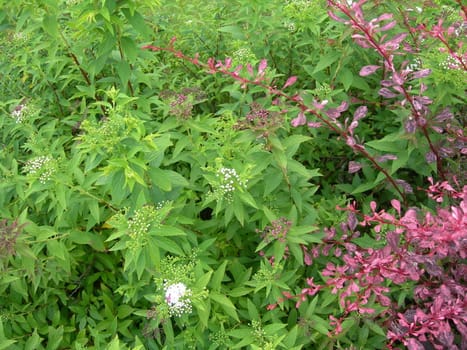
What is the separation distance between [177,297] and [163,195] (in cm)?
51

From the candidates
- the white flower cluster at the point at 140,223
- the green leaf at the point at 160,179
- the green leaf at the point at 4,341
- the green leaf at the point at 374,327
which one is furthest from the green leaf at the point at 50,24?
the green leaf at the point at 374,327

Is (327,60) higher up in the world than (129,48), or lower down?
lower down

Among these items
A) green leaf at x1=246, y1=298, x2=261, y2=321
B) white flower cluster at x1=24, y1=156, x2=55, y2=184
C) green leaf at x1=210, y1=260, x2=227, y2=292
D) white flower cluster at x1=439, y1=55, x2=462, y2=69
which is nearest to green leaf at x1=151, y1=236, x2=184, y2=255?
green leaf at x1=210, y1=260, x2=227, y2=292

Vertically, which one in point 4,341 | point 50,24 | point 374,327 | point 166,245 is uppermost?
point 50,24

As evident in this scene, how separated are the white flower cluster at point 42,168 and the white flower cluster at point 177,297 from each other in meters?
0.74

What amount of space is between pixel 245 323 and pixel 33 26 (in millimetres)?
1976

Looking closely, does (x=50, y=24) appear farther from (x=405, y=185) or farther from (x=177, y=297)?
(x=405, y=185)

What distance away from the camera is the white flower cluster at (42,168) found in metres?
2.16

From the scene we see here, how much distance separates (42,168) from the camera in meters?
2.17

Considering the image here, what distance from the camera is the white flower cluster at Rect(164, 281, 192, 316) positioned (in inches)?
76.6

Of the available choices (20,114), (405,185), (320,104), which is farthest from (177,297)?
(20,114)

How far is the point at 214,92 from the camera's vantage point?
3281mm

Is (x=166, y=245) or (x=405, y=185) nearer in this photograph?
(x=166, y=245)

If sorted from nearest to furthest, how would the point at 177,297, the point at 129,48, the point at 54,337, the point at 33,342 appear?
the point at 177,297 → the point at 33,342 → the point at 54,337 → the point at 129,48
